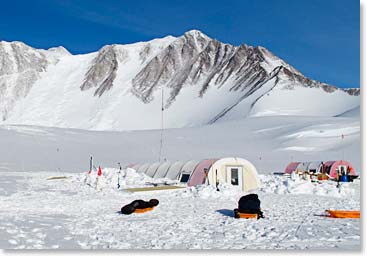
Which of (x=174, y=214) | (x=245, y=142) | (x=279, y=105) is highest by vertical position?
(x=279, y=105)

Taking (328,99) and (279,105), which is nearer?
(279,105)

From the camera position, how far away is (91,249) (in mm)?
8016

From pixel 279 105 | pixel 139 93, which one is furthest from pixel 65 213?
pixel 139 93

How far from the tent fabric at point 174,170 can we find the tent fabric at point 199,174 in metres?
2.97

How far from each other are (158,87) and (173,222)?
501 ft

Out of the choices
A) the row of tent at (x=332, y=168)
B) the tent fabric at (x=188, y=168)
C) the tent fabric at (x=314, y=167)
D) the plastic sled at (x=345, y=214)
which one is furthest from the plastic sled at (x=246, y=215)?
the tent fabric at (x=314, y=167)

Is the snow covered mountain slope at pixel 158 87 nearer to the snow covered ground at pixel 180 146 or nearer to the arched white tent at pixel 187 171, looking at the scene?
the snow covered ground at pixel 180 146

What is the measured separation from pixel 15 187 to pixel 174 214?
444 inches

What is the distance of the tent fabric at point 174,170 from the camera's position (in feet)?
85.5

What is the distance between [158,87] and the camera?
16300cm

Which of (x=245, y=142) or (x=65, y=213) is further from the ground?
(x=245, y=142)

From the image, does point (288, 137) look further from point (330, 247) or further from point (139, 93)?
point (139, 93)

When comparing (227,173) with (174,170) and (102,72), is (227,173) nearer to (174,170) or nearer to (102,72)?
(174,170)

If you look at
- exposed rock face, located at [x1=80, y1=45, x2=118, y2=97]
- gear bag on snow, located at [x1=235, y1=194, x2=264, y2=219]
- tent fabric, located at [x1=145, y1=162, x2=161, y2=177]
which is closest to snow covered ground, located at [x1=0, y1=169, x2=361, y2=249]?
gear bag on snow, located at [x1=235, y1=194, x2=264, y2=219]
